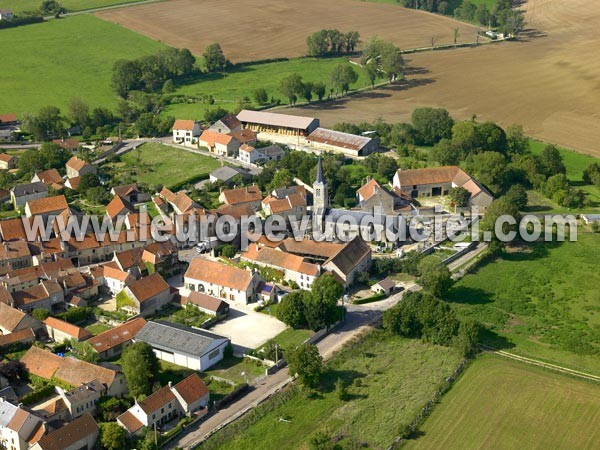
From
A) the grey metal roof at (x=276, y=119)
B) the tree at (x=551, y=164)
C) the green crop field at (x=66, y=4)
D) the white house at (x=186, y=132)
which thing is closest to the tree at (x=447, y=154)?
the tree at (x=551, y=164)

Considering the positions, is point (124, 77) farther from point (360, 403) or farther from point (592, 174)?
point (360, 403)

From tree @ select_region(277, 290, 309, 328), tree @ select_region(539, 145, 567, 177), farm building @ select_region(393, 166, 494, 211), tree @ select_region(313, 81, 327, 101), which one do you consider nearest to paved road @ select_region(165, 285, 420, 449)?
tree @ select_region(277, 290, 309, 328)

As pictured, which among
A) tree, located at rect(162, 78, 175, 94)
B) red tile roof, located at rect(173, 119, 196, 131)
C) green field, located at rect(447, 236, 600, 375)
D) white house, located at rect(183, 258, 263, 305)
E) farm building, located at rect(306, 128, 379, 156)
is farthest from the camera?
tree, located at rect(162, 78, 175, 94)

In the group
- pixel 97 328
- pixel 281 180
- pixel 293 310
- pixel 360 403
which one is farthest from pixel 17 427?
pixel 281 180

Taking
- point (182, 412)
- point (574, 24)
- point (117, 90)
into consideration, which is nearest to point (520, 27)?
point (574, 24)

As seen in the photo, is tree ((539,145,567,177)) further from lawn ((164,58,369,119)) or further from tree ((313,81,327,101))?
lawn ((164,58,369,119))
